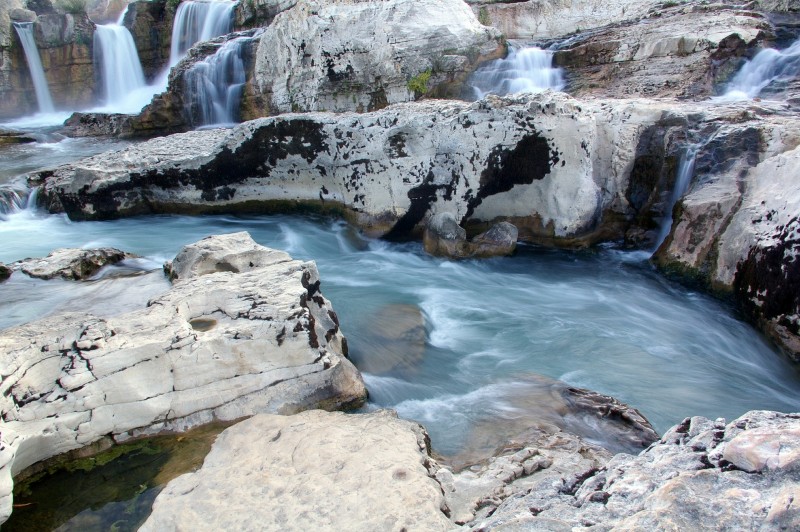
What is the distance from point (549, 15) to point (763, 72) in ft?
21.6

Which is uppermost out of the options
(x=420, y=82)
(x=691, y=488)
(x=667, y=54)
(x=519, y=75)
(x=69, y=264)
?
(x=667, y=54)

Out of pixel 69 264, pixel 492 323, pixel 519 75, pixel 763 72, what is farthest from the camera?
pixel 519 75

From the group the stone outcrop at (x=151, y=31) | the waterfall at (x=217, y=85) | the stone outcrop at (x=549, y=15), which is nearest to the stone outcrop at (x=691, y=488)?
the waterfall at (x=217, y=85)

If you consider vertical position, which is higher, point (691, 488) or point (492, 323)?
point (691, 488)

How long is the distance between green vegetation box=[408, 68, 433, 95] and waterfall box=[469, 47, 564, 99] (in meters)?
0.89

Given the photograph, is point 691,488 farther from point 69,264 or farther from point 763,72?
point 763,72

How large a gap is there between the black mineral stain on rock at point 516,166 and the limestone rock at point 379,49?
449 centimetres

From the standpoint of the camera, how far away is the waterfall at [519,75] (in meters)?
10.5

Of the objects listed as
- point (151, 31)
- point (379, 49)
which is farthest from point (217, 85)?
point (151, 31)

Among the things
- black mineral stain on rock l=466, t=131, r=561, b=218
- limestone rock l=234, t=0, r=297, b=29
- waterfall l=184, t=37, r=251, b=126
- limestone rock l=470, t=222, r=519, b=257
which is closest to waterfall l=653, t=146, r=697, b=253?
black mineral stain on rock l=466, t=131, r=561, b=218

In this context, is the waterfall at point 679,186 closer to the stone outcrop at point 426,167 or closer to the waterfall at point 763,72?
the stone outcrop at point 426,167

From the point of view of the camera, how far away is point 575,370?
4.55 metres

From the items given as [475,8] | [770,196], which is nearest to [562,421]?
[770,196]

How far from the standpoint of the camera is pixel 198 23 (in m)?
16.2
